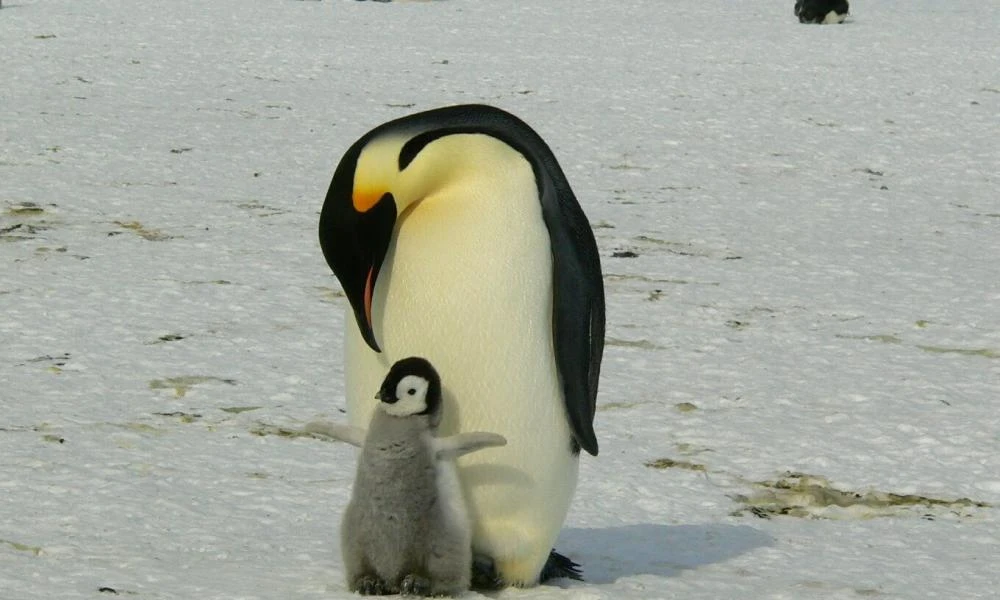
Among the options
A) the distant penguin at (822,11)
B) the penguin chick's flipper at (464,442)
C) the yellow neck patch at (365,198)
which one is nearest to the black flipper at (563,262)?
the yellow neck patch at (365,198)

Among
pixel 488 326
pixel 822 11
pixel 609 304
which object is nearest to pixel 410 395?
pixel 488 326

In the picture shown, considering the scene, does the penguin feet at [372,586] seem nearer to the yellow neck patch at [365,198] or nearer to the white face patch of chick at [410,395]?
the white face patch of chick at [410,395]

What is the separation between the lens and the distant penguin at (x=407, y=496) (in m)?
3.13

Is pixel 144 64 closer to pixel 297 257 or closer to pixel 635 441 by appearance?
pixel 297 257

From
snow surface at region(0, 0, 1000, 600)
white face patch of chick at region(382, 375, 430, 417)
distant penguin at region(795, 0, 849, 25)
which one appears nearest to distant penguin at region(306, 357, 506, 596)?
white face patch of chick at region(382, 375, 430, 417)

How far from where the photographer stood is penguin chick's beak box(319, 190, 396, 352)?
3.23m

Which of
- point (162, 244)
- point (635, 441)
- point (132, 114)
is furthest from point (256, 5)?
point (635, 441)

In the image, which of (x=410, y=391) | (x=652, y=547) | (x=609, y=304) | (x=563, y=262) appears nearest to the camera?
(x=410, y=391)

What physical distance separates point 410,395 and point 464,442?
0.46 ft

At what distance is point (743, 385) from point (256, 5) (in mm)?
11578

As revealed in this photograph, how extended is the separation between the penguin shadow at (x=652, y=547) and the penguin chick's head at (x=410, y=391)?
654mm

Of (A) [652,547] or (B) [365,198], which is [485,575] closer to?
(A) [652,547]

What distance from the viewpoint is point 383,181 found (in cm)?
324

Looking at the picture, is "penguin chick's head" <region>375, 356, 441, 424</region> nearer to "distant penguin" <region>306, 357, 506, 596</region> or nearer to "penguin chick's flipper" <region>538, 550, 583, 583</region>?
"distant penguin" <region>306, 357, 506, 596</region>
